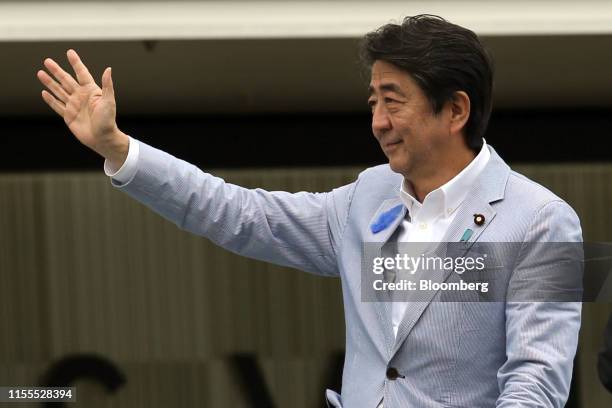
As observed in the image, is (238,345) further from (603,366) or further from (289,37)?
(603,366)

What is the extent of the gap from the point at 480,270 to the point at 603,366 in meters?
0.44

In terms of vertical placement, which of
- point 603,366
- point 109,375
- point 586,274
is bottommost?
point 109,375

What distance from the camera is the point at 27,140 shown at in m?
5.82

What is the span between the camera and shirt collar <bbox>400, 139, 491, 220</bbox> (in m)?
2.45

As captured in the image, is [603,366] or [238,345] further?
[238,345]

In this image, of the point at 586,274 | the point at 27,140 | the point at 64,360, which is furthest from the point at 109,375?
the point at 586,274

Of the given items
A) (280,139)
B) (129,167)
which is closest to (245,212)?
(129,167)

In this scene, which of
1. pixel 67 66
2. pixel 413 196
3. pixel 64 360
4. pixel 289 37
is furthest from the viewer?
pixel 64 360

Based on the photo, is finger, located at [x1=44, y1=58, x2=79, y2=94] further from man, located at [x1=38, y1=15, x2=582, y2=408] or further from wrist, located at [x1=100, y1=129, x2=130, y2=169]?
wrist, located at [x1=100, y1=129, x2=130, y2=169]

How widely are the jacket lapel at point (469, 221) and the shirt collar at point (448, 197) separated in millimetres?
16

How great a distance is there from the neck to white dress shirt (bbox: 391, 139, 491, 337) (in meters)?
0.01

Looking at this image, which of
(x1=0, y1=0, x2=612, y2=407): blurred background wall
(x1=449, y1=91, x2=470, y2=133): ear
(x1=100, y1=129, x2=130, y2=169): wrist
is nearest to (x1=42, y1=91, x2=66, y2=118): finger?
(x1=100, y1=129, x2=130, y2=169): wrist

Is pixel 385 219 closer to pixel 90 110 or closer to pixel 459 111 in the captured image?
pixel 459 111

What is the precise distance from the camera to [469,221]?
7.85 feet
